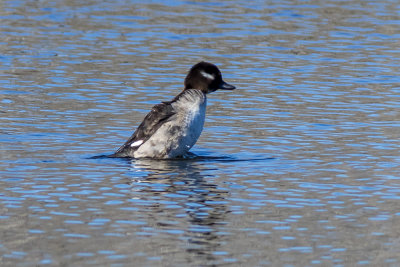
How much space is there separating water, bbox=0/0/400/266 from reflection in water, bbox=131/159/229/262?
31 millimetres

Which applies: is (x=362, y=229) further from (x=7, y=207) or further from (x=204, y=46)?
(x=204, y=46)

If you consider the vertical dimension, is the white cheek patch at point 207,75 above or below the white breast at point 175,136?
above

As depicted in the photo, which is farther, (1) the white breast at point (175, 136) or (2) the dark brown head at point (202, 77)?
(2) the dark brown head at point (202, 77)

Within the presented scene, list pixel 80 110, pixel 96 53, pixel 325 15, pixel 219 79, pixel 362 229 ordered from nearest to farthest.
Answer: pixel 362 229 < pixel 219 79 < pixel 80 110 < pixel 96 53 < pixel 325 15

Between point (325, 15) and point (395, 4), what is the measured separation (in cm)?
285

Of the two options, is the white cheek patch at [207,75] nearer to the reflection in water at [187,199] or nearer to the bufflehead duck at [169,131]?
the bufflehead duck at [169,131]

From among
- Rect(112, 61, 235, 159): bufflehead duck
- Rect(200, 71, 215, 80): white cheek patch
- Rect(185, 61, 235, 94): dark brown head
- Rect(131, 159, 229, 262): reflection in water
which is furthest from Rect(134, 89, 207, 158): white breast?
Rect(200, 71, 215, 80): white cheek patch

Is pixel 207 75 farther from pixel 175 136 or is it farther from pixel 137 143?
pixel 137 143

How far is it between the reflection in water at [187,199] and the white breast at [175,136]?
0.15 m

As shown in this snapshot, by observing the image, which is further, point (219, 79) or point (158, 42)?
point (158, 42)

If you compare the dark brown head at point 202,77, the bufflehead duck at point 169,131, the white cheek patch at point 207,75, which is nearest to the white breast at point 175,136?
the bufflehead duck at point 169,131

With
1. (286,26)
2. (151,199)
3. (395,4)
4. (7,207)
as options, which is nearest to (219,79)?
(151,199)

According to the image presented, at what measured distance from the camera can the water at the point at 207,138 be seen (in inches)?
373

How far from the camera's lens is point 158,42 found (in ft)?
80.4
